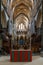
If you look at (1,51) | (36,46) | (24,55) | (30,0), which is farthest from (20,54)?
(30,0)

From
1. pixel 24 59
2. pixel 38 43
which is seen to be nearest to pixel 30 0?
pixel 38 43

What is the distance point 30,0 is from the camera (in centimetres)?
4162

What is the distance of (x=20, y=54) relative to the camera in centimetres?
1377

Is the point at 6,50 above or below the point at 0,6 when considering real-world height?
below

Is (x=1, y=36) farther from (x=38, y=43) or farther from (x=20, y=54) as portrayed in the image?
(x=20, y=54)

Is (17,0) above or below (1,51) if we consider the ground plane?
above

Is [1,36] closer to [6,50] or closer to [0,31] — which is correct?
[0,31]

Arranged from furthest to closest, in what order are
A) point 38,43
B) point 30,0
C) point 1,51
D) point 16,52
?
point 30,0
point 38,43
point 1,51
point 16,52

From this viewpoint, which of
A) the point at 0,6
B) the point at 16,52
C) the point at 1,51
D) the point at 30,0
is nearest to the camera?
the point at 16,52

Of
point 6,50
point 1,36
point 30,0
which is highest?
point 30,0

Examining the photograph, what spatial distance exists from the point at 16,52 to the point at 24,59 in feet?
2.73

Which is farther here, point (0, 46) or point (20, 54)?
point (0, 46)

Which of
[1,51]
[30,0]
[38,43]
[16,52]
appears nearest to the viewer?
[16,52]

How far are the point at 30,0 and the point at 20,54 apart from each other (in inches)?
1154
